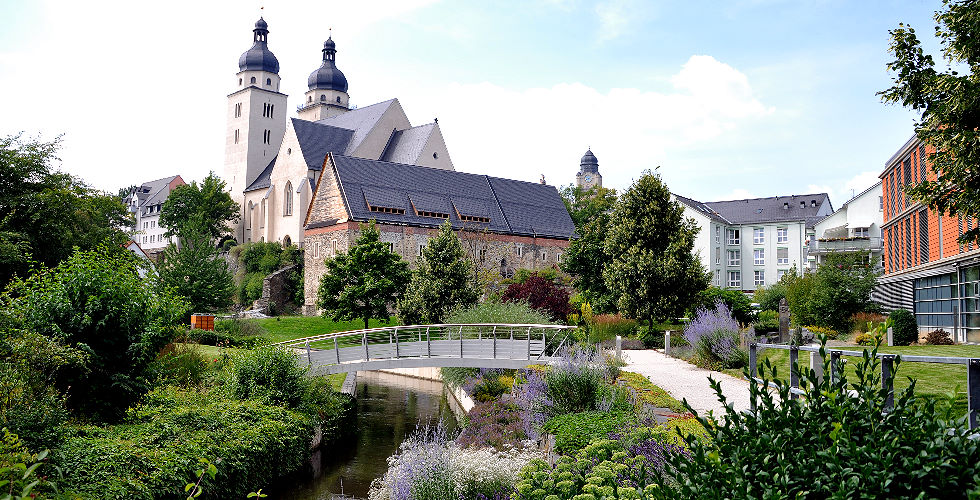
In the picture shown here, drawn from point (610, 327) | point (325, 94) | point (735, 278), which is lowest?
point (610, 327)

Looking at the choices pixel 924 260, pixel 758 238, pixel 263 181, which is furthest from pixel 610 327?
pixel 263 181

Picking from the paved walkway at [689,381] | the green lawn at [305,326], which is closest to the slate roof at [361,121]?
the green lawn at [305,326]

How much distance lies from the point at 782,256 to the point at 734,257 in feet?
13.4

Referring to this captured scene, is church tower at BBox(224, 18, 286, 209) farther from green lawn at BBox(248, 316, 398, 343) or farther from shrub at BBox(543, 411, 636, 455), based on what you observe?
shrub at BBox(543, 411, 636, 455)

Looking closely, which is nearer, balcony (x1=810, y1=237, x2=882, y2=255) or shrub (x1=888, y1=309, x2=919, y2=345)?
shrub (x1=888, y1=309, x2=919, y2=345)

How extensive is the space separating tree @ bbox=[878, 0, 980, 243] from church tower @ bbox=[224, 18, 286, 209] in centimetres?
7225

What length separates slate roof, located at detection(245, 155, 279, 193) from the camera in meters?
72.0

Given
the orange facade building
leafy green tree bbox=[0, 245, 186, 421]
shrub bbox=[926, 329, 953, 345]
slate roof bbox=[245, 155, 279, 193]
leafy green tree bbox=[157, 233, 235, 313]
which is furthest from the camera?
slate roof bbox=[245, 155, 279, 193]

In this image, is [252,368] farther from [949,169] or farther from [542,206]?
[542,206]

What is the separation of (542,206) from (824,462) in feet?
201

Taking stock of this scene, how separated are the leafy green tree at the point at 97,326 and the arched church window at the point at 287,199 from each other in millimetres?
54444

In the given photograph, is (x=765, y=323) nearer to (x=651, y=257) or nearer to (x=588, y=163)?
(x=651, y=257)

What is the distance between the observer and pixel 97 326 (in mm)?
12156

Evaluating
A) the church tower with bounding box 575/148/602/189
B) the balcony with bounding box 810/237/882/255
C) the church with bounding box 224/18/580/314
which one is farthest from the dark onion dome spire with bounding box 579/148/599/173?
the balcony with bounding box 810/237/882/255
